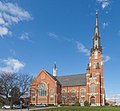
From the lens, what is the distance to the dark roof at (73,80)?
8919cm

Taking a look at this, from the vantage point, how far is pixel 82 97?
86500 millimetres

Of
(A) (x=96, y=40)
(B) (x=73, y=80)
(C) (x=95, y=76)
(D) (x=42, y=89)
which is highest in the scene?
(A) (x=96, y=40)

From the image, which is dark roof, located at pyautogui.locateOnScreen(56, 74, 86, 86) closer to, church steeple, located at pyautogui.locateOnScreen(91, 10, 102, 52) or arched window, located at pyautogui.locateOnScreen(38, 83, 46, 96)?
arched window, located at pyautogui.locateOnScreen(38, 83, 46, 96)

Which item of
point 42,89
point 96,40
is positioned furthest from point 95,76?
point 42,89

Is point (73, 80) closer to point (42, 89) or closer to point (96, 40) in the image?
point (42, 89)

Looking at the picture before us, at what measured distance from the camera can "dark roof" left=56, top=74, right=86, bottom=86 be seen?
8919 centimetres

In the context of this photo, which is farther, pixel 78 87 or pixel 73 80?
pixel 73 80

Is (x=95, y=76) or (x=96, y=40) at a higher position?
(x=96, y=40)

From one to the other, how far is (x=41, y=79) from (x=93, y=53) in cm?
2220

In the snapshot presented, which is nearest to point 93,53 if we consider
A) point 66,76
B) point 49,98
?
point 66,76

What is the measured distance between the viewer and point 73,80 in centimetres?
9281

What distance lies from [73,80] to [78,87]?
5390mm

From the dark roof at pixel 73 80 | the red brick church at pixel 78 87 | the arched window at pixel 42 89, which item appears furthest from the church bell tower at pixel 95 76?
the arched window at pixel 42 89

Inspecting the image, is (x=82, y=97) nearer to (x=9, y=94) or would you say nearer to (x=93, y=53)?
(x=93, y=53)
